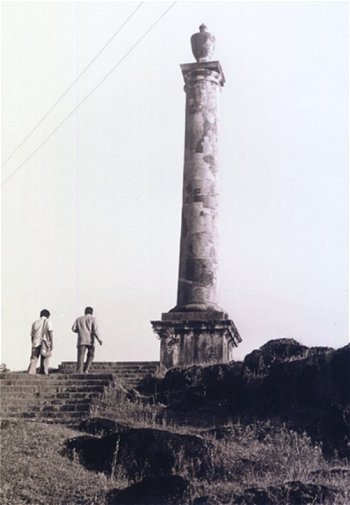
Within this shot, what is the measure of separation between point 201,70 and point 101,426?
1071cm

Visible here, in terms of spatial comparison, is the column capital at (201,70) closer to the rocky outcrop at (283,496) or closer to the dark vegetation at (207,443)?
the dark vegetation at (207,443)

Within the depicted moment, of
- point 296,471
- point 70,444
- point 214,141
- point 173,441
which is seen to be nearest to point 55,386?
point 70,444

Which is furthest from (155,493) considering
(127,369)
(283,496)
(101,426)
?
(127,369)

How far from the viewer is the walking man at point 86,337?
58.2 ft

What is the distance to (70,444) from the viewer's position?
1220 cm

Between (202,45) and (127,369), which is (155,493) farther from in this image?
(202,45)

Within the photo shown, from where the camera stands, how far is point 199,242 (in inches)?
782

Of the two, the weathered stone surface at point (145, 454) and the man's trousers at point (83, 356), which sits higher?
the man's trousers at point (83, 356)

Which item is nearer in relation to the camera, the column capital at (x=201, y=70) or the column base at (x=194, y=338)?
the column base at (x=194, y=338)

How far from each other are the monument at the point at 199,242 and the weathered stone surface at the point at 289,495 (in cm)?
876

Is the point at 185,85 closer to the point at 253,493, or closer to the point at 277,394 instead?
the point at 277,394

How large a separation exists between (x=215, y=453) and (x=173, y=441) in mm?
600

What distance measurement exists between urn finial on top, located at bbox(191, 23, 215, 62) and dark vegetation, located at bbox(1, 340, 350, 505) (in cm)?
855

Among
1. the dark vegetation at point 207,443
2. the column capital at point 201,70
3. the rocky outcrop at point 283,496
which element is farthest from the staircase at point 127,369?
the column capital at point 201,70
